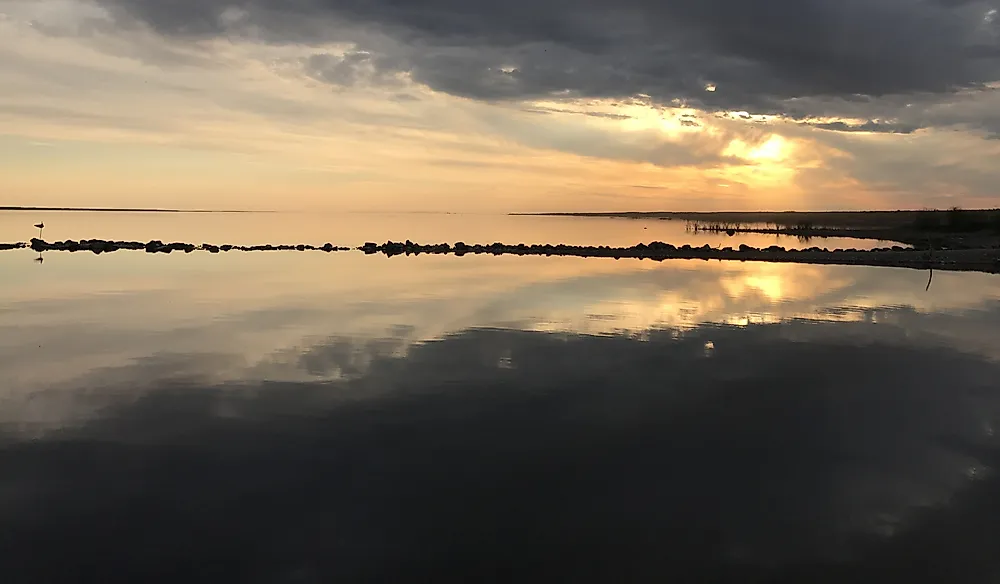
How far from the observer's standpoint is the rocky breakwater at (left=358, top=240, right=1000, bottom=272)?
56.5m

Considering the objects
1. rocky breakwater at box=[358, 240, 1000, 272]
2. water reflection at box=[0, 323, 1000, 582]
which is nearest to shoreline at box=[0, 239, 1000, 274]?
rocky breakwater at box=[358, 240, 1000, 272]

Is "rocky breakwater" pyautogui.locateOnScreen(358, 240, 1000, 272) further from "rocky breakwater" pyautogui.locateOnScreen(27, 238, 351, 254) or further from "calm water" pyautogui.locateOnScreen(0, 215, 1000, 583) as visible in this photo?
"calm water" pyautogui.locateOnScreen(0, 215, 1000, 583)

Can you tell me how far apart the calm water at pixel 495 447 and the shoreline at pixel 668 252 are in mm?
32202

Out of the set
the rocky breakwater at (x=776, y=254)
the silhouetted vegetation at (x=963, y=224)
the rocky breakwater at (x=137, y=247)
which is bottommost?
the rocky breakwater at (x=776, y=254)

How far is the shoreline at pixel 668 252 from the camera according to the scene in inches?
2247

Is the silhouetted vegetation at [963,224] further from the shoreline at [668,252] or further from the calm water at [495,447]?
the calm water at [495,447]

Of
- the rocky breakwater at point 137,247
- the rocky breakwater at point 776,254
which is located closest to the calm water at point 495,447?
the rocky breakwater at point 776,254

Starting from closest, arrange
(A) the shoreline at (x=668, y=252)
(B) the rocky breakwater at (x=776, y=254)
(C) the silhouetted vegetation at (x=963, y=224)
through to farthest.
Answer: (B) the rocky breakwater at (x=776, y=254), (A) the shoreline at (x=668, y=252), (C) the silhouetted vegetation at (x=963, y=224)

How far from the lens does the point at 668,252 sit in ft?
213

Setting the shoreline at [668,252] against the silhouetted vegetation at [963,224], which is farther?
the silhouetted vegetation at [963,224]

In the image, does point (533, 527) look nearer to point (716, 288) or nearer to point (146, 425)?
point (146, 425)

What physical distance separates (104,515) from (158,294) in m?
26.6

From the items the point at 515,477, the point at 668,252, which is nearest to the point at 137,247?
the point at 668,252

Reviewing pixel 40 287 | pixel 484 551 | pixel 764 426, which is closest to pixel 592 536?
pixel 484 551
